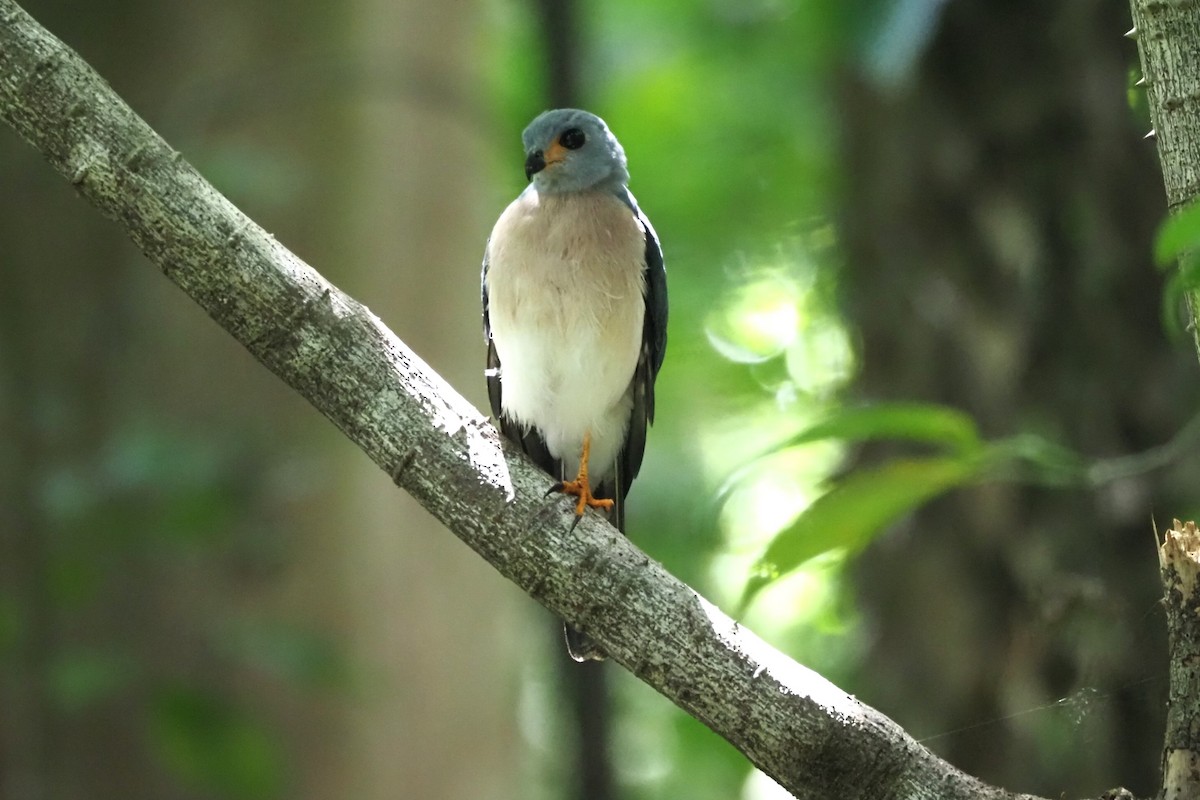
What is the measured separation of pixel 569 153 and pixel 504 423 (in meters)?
0.91

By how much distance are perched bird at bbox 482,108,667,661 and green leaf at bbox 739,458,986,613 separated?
114cm

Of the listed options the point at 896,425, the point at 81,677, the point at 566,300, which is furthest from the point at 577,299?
the point at 81,677

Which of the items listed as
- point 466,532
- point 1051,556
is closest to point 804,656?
point 1051,556

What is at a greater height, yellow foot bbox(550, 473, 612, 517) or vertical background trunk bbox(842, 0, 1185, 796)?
vertical background trunk bbox(842, 0, 1185, 796)

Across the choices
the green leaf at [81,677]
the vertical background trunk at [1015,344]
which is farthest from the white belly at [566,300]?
the green leaf at [81,677]

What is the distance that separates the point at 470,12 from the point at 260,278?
193 inches

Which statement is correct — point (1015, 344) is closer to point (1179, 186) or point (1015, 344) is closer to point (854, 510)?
point (854, 510)

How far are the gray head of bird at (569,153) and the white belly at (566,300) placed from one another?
61 mm

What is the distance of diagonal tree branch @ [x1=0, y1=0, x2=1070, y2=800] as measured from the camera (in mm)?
1941

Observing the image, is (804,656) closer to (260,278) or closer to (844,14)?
(844,14)

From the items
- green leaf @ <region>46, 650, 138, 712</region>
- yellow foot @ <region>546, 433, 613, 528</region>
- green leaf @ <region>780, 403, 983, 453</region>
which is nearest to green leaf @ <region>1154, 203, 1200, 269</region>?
green leaf @ <region>780, 403, 983, 453</region>

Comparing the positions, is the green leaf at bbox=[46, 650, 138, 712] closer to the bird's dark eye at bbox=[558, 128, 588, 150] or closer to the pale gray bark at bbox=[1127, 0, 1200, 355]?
the bird's dark eye at bbox=[558, 128, 588, 150]

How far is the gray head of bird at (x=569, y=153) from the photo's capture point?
3.56 metres

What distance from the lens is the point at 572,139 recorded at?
3635 millimetres
